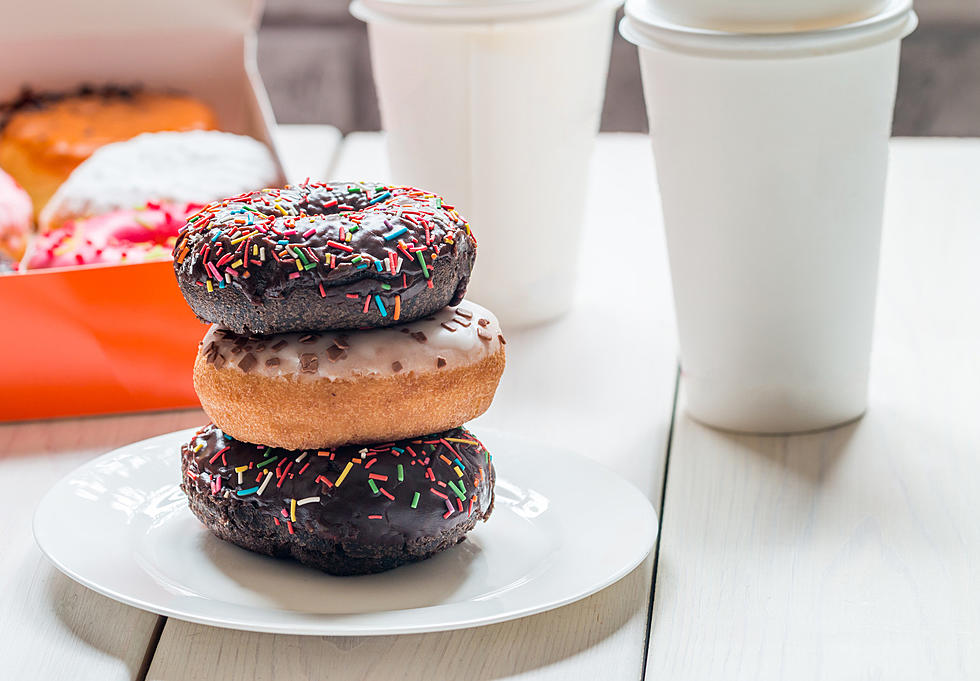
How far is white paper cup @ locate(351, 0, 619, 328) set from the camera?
114cm

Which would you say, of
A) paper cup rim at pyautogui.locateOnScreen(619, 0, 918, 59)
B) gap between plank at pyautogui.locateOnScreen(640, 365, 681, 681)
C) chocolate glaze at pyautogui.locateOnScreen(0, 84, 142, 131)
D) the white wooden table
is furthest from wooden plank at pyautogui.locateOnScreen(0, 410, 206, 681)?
chocolate glaze at pyautogui.locateOnScreen(0, 84, 142, 131)

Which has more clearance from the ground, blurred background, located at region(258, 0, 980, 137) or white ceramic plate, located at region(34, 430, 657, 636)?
white ceramic plate, located at region(34, 430, 657, 636)

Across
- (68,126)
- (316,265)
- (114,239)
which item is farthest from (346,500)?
(68,126)

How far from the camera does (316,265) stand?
0.68 m

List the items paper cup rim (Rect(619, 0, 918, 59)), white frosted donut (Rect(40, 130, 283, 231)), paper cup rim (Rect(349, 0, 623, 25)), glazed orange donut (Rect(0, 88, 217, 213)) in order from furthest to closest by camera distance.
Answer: glazed orange donut (Rect(0, 88, 217, 213)) < white frosted donut (Rect(40, 130, 283, 231)) < paper cup rim (Rect(349, 0, 623, 25)) < paper cup rim (Rect(619, 0, 918, 59))

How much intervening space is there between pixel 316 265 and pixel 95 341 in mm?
403

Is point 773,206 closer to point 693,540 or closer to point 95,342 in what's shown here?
point 693,540

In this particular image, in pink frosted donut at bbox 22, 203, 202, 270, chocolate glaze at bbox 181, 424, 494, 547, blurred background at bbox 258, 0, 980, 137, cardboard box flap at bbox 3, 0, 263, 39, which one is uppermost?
cardboard box flap at bbox 3, 0, 263, 39

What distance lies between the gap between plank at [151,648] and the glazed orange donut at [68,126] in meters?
0.88

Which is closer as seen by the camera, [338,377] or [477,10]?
[338,377]

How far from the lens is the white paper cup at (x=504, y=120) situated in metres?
1.14

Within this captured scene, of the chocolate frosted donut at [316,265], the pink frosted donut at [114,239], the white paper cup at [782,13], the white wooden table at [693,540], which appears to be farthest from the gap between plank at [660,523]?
the pink frosted donut at [114,239]

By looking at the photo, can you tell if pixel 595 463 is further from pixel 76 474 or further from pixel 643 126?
pixel 643 126

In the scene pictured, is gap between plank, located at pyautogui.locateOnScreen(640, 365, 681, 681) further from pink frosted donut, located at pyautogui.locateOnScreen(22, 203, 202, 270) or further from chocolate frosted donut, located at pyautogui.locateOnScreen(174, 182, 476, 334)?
pink frosted donut, located at pyautogui.locateOnScreen(22, 203, 202, 270)
